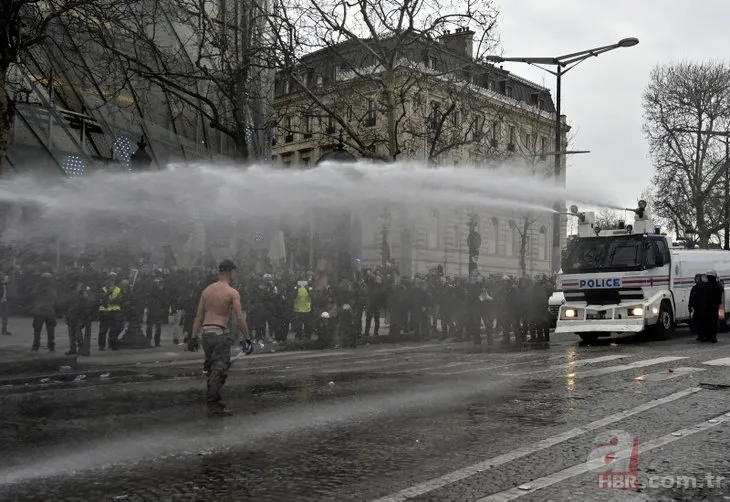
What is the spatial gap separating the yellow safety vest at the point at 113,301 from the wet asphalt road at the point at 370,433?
400 centimetres

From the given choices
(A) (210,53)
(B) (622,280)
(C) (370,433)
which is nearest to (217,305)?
(C) (370,433)

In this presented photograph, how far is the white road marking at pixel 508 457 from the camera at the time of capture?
5.23 m

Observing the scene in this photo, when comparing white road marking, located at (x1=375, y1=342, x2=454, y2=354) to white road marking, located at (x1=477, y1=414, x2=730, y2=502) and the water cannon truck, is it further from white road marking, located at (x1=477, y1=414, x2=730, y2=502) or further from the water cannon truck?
white road marking, located at (x1=477, y1=414, x2=730, y2=502)

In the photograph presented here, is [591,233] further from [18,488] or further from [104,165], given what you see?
[18,488]

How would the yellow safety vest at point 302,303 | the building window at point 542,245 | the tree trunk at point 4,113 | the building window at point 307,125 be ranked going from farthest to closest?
the building window at point 542,245 → the building window at point 307,125 → the yellow safety vest at point 302,303 → the tree trunk at point 4,113

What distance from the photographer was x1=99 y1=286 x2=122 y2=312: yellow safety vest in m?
16.0

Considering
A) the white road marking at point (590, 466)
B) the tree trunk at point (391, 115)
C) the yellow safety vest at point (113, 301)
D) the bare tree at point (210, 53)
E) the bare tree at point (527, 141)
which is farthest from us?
the bare tree at point (527, 141)

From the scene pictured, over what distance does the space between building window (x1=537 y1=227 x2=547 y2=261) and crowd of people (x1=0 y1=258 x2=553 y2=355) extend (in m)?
14.1

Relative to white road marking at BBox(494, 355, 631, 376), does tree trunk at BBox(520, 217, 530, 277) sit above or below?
above

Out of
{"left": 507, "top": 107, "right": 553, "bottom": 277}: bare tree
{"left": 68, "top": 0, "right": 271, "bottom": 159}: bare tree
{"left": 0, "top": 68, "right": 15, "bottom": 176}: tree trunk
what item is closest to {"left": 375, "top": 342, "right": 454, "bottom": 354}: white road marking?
{"left": 68, "top": 0, "right": 271, "bottom": 159}: bare tree

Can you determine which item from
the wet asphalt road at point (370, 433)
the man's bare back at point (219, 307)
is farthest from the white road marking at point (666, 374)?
the man's bare back at point (219, 307)

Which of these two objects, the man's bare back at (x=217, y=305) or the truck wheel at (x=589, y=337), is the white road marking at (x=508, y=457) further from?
the truck wheel at (x=589, y=337)

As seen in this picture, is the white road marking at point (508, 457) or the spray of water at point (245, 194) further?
the spray of water at point (245, 194)

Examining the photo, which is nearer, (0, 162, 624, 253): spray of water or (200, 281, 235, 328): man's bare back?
(200, 281, 235, 328): man's bare back
